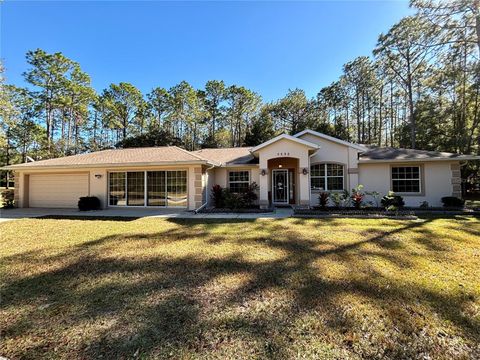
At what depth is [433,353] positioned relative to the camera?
253 cm

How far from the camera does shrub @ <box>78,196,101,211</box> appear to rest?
13320 mm

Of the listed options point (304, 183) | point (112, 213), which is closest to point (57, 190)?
point (112, 213)

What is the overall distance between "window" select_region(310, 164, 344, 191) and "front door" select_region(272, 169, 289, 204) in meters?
1.71

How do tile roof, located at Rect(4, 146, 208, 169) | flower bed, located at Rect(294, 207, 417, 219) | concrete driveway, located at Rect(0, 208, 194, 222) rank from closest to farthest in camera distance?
flower bed, located at Rect(294, 207, 417, 219)
concrete driveway, located at Rect(0, 208, 194, 222)
tile roof, located at Rect(4, 146, 208, 169)

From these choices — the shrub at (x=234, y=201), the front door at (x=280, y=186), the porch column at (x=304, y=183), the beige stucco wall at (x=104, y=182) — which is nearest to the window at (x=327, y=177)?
the front door at (x=280, y=186)

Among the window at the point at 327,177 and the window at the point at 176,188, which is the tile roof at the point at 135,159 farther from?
the window at the point at 327,177

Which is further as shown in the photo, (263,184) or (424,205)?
(263,184)

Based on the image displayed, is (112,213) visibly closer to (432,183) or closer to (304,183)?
(304,183)

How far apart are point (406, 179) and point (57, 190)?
21549mm

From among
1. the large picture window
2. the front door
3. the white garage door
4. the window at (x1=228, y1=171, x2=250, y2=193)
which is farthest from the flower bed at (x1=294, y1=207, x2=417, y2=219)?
the white garage door

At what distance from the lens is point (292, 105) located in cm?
3475

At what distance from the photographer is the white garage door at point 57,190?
574 inches

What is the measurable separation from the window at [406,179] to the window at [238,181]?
8759 millimetres

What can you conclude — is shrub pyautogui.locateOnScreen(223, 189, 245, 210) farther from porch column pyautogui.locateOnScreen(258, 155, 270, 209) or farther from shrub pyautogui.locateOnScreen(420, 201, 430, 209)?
shrub pyautogui.locateOnScreen(420, 201, 430, 209)
